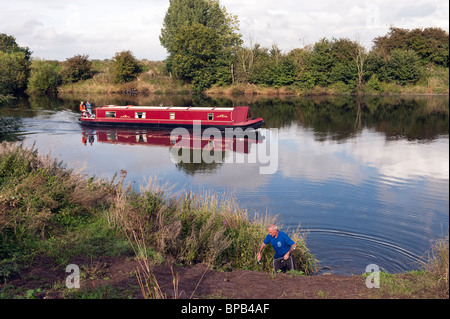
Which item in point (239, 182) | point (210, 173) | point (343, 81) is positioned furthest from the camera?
point (343, 81)

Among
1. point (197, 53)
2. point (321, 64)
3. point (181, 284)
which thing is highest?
point (197, 53)

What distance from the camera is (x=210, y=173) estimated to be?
1747cm

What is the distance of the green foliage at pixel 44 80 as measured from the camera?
63375mm

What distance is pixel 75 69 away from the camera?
66.3 metres

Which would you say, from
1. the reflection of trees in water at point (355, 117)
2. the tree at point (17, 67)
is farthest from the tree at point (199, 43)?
the tree at point (17, 67)

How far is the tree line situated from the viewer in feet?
177

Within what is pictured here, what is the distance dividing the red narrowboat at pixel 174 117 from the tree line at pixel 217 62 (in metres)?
23.1

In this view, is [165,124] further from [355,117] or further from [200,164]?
[355,117]

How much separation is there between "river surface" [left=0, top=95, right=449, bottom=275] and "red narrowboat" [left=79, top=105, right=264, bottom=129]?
944 millimetres

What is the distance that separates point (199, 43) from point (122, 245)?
176 ft

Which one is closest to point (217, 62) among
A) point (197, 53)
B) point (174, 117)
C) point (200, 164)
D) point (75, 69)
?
point (197, 53)
